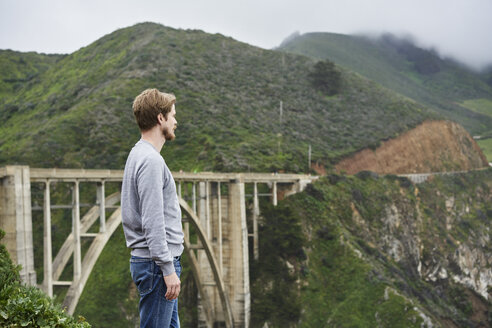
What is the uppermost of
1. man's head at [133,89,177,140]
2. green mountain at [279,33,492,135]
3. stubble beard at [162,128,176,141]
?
green mountain at [279,33,492,135]

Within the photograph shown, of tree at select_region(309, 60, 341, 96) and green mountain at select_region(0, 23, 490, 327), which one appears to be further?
tree at select_region(309, 60, 341, 96)

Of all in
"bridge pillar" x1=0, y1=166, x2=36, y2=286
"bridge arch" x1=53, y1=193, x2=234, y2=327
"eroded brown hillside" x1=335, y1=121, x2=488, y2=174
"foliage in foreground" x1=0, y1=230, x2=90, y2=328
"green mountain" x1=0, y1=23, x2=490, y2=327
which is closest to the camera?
"foliage in foreground" x1=0, y1=230, x2=90, y2=328

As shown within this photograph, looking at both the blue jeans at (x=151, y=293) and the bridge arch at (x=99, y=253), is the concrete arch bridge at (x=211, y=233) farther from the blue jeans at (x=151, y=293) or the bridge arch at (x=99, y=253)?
the blue jeans at (x=151, y=293)

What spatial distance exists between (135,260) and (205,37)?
76.6 metres

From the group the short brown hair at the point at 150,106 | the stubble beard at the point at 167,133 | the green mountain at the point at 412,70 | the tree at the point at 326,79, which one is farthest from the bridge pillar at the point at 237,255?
the green mountain at the point at 412,70

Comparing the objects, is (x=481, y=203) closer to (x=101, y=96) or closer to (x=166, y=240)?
(x=101, y=96)

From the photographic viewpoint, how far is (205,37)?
77750 mm

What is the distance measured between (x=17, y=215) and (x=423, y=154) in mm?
56749

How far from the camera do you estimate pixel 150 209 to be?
3830 mm

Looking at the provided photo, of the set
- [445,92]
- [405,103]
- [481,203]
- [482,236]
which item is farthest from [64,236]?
[445,92]

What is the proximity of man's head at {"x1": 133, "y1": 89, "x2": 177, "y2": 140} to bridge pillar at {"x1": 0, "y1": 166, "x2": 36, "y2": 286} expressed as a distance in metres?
10.7

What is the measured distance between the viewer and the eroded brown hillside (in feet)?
191

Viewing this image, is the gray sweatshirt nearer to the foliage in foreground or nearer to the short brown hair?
the short brown hair

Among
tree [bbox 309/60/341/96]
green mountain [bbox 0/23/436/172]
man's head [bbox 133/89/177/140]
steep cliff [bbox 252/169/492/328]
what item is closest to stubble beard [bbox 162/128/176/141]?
man's head [bbox 133/89/177/140]
